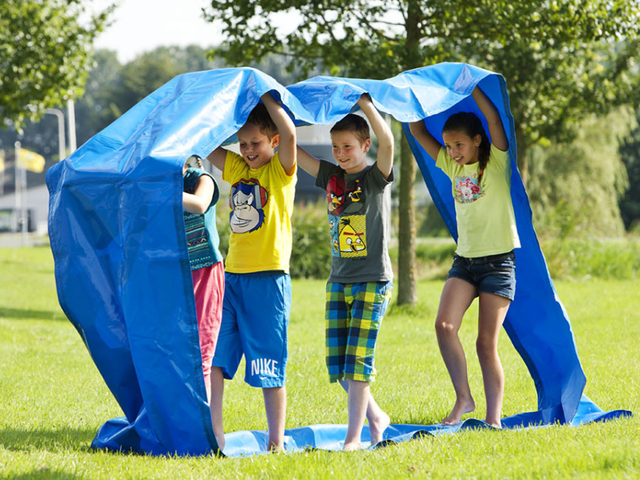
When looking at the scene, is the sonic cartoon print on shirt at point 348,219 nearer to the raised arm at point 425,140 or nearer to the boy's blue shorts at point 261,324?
the boy's blue shorts at point 261,324

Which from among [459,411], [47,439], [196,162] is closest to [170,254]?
[196,162]

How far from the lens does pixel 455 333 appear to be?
4.60m

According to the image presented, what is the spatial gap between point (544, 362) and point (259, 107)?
2.56 m

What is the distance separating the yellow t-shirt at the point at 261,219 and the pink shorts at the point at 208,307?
0.12 meters

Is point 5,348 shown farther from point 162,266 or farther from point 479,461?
point 479,461

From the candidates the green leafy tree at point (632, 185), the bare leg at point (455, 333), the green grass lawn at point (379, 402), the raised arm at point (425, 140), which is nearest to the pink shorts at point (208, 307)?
the green grass lawn at point (379, 402)

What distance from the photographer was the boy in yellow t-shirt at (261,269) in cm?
402

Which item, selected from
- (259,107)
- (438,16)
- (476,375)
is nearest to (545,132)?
(438,16)

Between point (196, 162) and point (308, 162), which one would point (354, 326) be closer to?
point (308, 162)

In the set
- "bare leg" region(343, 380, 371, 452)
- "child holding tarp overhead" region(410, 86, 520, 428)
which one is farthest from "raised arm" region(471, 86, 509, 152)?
"bare leg" region(343, 380, 371, 452)

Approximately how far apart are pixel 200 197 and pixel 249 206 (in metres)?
0.34

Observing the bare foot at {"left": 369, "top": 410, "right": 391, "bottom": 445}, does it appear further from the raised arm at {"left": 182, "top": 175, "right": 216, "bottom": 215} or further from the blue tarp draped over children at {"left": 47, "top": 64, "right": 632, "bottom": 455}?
the raised arm at {"left": 182, "top": 175, "right": 216, "bottom": 215}

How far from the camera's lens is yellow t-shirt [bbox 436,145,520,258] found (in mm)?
4547

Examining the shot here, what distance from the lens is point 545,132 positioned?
14414 mm
